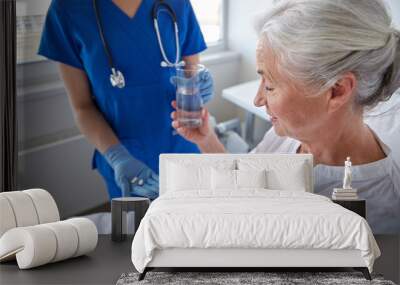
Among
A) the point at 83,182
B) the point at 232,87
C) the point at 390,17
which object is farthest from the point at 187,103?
the point at 390,17

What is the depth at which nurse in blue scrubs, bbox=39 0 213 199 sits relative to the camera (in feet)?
19.9

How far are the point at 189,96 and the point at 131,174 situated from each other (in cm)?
69

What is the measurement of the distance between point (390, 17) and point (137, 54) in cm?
175

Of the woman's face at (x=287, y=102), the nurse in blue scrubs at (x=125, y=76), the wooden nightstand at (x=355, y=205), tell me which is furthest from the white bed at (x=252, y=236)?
the nurse in blue scrubs at (x=125, y=76)

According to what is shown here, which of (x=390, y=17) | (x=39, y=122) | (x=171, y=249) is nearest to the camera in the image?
(x=171, y=249)

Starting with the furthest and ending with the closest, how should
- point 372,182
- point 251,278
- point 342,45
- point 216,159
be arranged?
point 372,182
point 216,159
point 342,45
point 251,278

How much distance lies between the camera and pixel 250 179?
5.64 m

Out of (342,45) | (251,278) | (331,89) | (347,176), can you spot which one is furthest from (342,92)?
(251,278)

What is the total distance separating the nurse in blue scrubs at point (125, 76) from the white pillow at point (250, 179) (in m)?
0.62

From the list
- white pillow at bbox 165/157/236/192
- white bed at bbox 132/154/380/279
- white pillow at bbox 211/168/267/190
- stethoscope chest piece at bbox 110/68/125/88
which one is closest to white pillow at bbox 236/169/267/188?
white pillow at bbox 211/168/267/190

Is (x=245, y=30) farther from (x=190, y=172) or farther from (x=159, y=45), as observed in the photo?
(x=190, y=172)

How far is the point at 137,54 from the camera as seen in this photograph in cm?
607

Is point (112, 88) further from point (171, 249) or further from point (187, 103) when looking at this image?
point (171, 249)

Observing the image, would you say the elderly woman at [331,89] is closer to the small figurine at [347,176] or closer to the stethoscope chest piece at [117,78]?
the small figurine at [347,176]
